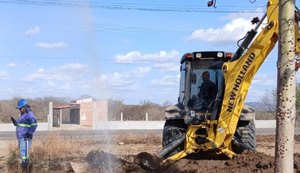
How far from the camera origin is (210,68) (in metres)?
11.6

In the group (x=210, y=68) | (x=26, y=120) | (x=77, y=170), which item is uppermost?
(x=210, y=68)

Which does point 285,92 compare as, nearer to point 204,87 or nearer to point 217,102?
point 217,102

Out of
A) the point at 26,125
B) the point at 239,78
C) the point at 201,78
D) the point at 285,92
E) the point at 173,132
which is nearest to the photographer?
the point at 285,92

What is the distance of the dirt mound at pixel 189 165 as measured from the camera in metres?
9.59

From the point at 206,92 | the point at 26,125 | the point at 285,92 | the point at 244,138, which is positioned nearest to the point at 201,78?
the point at 206,92

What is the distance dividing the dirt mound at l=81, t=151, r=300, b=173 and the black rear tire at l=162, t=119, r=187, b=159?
53 centimetres

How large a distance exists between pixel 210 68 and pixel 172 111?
1.42 m

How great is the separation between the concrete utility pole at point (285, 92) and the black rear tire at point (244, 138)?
6.59 m

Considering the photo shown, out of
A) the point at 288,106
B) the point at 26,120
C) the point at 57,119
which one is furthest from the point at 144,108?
the point at 288,106

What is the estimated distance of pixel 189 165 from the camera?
33.2ft

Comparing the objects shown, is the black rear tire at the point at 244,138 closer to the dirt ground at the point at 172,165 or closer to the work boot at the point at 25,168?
the dirt ground at the point at 172,165

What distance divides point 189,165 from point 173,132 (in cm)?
136

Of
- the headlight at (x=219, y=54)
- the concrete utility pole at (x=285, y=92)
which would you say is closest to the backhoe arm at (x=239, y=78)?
the headlight at (x=219, y=54)

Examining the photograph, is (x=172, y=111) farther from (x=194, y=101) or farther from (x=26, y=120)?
(x=26, y=120)
